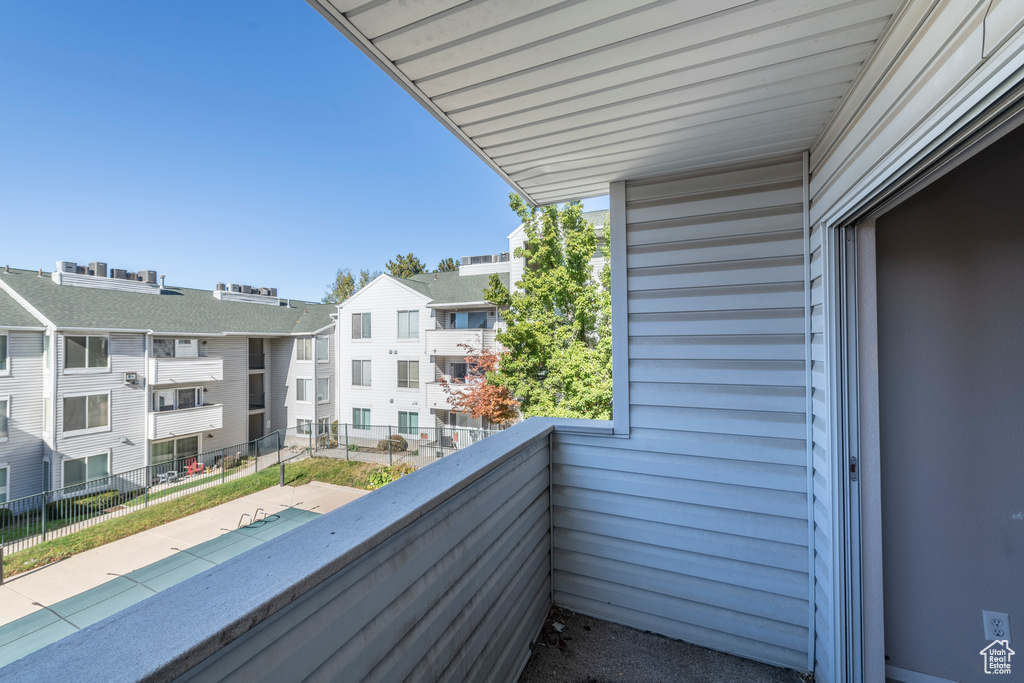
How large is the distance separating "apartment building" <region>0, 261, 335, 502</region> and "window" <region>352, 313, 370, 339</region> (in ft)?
1.84

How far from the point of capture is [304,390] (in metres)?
9.70

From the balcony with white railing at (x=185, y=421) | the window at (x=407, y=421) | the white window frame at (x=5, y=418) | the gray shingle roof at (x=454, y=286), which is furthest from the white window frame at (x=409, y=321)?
the white window frame at (x=5, y=418)

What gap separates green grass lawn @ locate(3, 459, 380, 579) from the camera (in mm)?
1235

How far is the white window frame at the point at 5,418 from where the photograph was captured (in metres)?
2.28

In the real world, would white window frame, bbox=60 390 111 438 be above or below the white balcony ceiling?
below

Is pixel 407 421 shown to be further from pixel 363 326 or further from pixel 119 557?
pixel 119 557

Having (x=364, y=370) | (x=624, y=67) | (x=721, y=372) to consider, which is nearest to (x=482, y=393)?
(x=364, y=370)

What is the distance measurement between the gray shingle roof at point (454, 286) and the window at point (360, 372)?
93.4 inches

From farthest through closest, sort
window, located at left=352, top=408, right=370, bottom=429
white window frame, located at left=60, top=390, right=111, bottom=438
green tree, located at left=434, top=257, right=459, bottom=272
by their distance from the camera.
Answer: green tree, located at left=434, top=257, right=459, bottom=272 < window, located at left=352, top=408, right=370, bottom=429 < white window frame, located at left=60, top=390, right=111, bottom=438

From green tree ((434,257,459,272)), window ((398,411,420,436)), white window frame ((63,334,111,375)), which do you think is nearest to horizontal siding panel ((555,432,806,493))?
white window frame ((63,334,111,375))

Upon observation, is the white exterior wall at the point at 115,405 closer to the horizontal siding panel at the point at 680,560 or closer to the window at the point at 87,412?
the window at the point at 87,412

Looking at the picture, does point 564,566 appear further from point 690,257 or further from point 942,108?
point 942,108

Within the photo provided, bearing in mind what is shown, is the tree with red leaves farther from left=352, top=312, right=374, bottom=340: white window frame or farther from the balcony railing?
left=352, top=312, right=374, bottom=340: white window frame

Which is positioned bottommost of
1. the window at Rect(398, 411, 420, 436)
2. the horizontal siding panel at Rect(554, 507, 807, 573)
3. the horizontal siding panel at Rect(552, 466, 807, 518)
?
the window at Rect(398, 411, 420, 436)
